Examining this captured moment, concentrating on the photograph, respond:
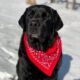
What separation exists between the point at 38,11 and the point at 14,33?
12.5 feet

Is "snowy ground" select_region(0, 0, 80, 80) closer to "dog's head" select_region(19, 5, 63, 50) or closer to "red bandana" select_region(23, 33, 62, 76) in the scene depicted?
A: "red bandana" select_region(23, 33, 62, 76)

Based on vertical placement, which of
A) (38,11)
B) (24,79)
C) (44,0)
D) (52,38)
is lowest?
(44,0)

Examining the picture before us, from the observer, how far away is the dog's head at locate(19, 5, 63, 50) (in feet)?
19.3

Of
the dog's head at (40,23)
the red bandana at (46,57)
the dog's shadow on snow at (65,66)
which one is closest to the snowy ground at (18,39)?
the dog's shadow on snow at (65,66)

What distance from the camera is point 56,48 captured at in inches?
250

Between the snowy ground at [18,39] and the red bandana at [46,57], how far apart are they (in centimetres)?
81

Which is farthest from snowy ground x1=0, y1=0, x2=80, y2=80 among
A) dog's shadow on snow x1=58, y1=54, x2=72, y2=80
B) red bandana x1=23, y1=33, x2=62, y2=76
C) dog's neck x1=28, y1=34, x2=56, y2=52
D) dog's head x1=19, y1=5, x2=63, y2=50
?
dog's head x1=19, y1=5, x2=63, y2=50

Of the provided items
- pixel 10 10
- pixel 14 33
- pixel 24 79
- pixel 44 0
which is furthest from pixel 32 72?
pixel 44 0

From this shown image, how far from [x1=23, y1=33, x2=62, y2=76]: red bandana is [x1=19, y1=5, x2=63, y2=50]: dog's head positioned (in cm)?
21

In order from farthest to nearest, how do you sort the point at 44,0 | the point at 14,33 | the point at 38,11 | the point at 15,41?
the point at 44,0
the point at 14,33
the point at 15,41
the point at 38,11

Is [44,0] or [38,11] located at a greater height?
[38,11]

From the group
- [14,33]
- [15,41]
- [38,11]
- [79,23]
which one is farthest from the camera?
[79,23]

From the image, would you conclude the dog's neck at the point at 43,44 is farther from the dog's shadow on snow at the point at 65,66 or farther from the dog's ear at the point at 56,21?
the dog's shadow on snow at the point at 65,66

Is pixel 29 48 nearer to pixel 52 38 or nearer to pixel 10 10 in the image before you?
pixel 52 38
